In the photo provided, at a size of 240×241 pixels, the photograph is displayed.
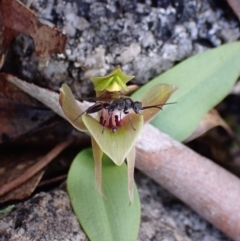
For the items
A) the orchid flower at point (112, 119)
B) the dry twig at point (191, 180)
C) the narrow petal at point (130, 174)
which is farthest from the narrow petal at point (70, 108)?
the dry twig at point (191, 180)

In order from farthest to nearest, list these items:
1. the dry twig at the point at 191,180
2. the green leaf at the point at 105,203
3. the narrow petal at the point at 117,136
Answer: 1. the dry twig at the point at 191,180
2. the green leaf at the point at 105,203
3. the narrow petal at the point at 117,136

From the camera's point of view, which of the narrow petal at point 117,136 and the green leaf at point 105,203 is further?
the green leaf at point 105,203

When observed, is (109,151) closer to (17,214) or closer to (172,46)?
(17,214)

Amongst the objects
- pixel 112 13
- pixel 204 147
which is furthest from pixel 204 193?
pixel 112 13

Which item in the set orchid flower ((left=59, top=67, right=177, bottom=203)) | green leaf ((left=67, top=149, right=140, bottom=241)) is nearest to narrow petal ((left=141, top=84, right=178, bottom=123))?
orchid flower ((left=59, top=67, right=177, bottom=203))

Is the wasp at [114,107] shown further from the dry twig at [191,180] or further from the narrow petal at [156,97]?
the dry twig at [191,180]

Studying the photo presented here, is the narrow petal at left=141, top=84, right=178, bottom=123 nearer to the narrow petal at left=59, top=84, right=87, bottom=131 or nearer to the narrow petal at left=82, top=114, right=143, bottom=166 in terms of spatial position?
the narrow petal at left=82, top=114, right=143, bottom=166

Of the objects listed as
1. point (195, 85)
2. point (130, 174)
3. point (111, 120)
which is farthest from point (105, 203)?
point (195, 85)
